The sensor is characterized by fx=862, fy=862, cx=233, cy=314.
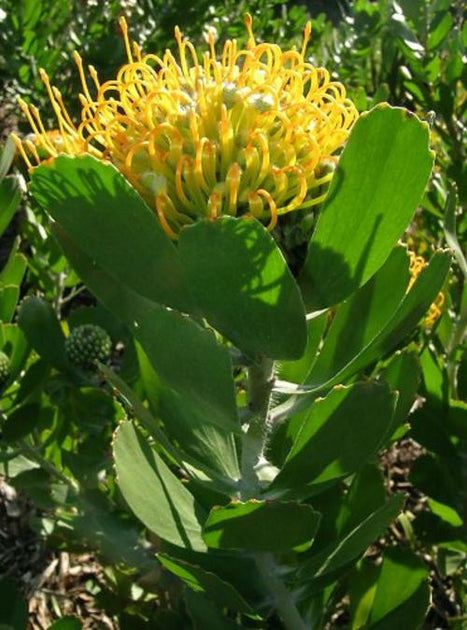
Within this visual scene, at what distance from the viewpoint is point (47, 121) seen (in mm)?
2717

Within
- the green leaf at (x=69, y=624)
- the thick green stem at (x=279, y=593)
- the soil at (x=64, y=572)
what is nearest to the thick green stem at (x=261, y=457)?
the thick green stem at (x=279, y=593)

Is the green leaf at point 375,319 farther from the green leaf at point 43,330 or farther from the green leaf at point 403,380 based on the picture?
the green leaf at point 43,330

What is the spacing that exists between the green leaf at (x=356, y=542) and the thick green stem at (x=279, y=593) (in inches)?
1.5

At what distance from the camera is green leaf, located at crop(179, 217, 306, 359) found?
2.22ft

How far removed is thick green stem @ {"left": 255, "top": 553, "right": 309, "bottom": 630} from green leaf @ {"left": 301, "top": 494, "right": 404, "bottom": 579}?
4 centimetres

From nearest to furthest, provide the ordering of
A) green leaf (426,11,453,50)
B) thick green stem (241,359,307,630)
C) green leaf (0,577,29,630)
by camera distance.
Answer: thick green stem (241,359,307,630) → green leaf (0,577,29,630) → green leaf (426,11,453,50)

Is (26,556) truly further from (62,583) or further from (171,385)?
(171,385)

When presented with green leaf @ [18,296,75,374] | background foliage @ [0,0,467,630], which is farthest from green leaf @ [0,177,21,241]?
green leaf @ [18,296,75,374]

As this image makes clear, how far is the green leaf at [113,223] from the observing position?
0.69 meters

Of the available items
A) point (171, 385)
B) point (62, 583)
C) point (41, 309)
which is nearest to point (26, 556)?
point (62, 583)

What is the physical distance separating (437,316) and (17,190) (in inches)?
27.1

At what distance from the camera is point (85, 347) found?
136cm

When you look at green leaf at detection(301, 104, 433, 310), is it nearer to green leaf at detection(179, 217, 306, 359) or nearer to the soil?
green leaf at detection(179, 217, 306, 359)

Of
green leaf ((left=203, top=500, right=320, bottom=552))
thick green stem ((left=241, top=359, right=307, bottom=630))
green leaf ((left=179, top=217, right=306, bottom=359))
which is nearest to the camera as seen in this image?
green leaf ((left=179, top=217, right=306, bottom=359))
